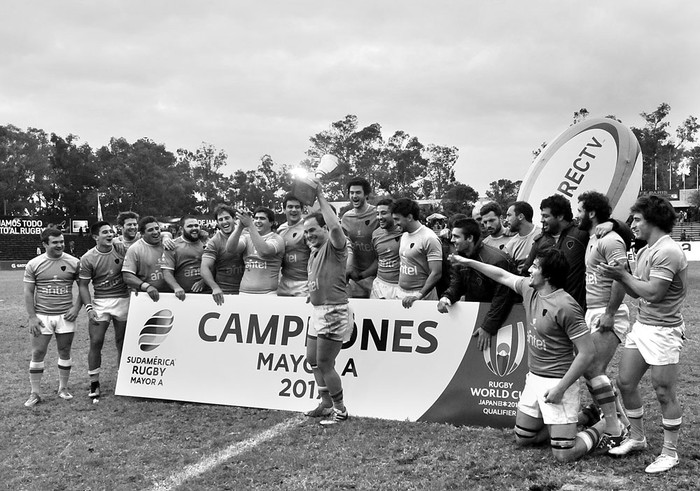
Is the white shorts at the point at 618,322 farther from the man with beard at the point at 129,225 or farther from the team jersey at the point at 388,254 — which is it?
the man with beard at the point at 129,225

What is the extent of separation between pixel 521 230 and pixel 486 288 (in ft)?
2.41

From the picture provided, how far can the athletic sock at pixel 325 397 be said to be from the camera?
5.48 metres

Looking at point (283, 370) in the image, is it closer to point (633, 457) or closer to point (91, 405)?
point (91, 405)

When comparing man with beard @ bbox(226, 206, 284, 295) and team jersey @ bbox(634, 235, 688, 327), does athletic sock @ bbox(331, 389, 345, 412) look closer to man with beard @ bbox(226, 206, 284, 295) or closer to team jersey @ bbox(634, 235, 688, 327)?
man with beard @ bbox(226, 206, 284, 295)

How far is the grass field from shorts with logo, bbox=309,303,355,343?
80cm

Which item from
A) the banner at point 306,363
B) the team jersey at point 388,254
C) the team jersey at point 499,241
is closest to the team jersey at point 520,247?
the team jersey at point 499,241

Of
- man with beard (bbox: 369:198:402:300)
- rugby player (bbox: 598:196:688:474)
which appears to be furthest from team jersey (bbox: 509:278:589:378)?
man with beard (bbox: 369:198:402:300)

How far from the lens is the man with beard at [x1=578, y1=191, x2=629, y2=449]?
4449 mm

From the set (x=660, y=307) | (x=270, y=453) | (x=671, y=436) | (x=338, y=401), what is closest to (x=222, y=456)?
(x=270, y=453)

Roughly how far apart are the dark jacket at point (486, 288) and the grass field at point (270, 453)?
0.96 meters

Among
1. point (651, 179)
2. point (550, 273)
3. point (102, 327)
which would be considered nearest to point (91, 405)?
point (102, 327)

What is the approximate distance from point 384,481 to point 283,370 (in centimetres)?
222

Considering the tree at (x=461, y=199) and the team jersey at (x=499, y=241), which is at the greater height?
the tree at (x=461, y=199)

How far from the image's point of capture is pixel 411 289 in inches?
237
